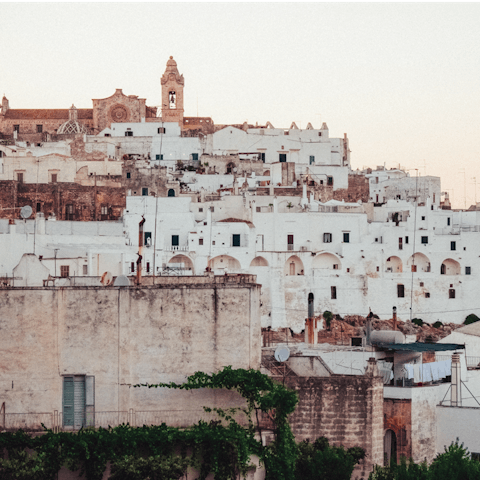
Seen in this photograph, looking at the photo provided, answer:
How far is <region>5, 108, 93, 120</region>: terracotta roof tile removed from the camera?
219 ft

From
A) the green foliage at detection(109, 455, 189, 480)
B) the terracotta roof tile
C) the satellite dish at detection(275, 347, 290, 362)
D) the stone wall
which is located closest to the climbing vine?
the green foliage at detection(109, 455, 189, 480)

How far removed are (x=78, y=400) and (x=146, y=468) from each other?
6.17 ft

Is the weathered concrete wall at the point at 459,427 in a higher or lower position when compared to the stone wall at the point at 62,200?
lower

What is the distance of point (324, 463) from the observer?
61.5 ft

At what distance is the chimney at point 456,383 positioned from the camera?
76.1ft

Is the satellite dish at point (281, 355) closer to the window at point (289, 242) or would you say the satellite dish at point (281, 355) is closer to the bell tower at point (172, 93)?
the window at point (289, 242)

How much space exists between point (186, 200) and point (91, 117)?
69.4 ft

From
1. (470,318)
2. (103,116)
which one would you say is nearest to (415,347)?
(470,318)

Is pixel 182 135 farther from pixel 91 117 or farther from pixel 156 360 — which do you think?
pixel 156 360

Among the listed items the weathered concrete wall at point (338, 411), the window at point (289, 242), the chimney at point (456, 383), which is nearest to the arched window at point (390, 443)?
the chimney at point (456, 383)

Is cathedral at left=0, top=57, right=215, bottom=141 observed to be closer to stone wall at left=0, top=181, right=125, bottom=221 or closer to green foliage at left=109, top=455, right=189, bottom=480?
stone wall at left=0, top=181, right=125, bottom=221

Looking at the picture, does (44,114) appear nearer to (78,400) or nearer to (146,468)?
(78,400)

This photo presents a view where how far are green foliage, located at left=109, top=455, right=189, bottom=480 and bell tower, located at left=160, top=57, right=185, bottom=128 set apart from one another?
52.1m

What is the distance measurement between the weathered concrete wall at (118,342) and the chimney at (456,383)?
811 centimetres
